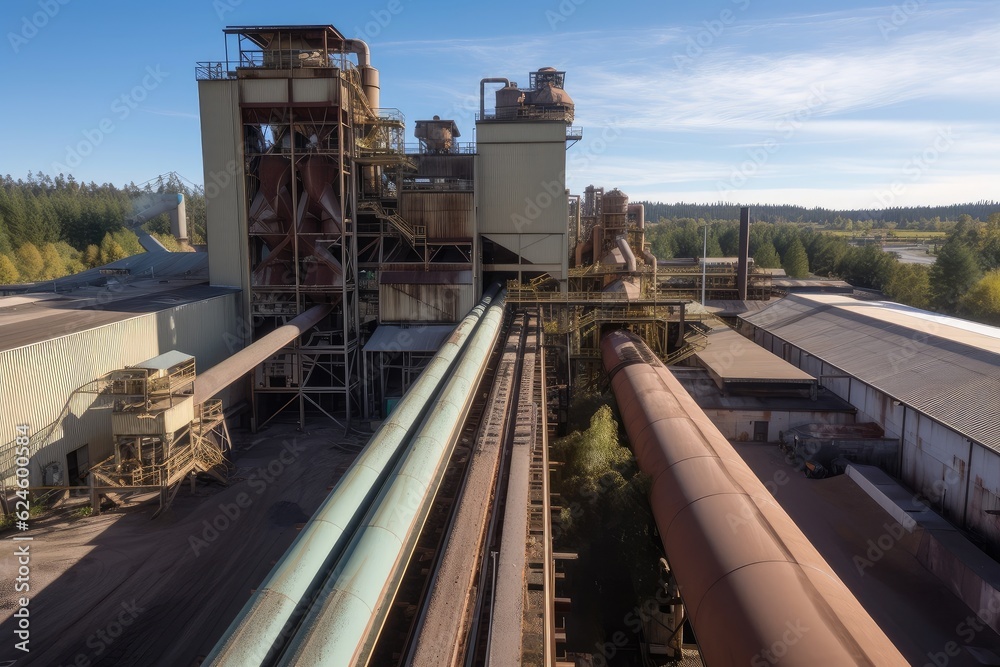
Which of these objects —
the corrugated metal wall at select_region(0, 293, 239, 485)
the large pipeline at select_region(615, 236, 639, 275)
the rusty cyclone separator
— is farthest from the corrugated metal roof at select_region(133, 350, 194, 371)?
the large pipeline at select_region(615, 236, 639, 275)

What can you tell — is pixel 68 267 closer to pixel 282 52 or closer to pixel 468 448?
pixel 282 52

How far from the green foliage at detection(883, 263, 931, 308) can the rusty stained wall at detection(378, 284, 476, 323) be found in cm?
3898

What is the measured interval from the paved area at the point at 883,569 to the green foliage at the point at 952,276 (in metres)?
33.7

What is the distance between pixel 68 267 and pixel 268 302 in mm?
47859

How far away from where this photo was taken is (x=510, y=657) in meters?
5.99

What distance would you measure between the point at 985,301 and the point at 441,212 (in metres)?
36.1

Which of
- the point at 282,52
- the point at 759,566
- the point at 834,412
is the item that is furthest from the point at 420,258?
the point at 759,566

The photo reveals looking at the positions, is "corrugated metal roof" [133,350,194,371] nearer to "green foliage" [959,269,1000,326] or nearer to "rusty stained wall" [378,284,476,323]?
"rusty stained wall" [378,284,476,323]

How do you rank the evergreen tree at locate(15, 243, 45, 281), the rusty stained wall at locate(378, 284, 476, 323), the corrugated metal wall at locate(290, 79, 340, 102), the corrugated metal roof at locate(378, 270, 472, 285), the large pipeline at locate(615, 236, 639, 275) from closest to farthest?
the corrugated metal wall at locate(290, 79, 340, 102) < the corrugated metal roof at locate(378, 270, 472, 285) < the rusty stained wall at locate(378, 284, 476, 323) < the large pipeline at locate(615, 236, 639, 275) < the evergreen tree at locate(15, 243, 45, 281)

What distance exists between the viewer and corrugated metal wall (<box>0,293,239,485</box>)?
13.1m

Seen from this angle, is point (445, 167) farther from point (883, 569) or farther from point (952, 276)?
point (952, 276)

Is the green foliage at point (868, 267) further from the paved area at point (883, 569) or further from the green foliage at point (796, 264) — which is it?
the paved area at point (883, 569)

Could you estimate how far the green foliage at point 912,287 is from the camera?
147 ft

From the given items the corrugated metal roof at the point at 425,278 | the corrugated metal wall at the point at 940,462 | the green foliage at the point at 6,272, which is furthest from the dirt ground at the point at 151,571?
the green foliage at the point at 6,272
